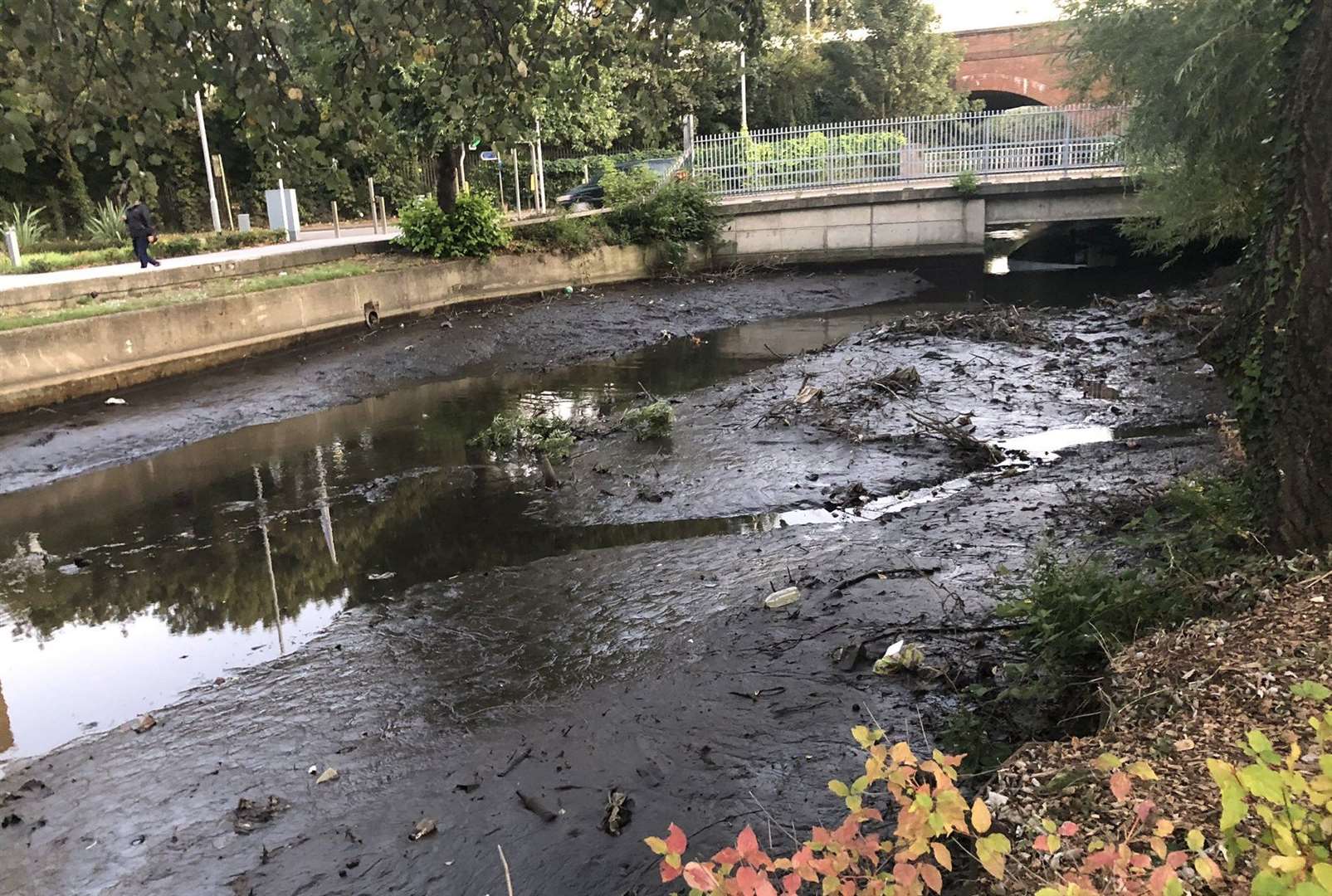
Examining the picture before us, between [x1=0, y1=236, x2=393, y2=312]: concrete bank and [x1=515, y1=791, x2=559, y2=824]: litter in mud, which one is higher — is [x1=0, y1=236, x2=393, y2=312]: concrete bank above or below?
above

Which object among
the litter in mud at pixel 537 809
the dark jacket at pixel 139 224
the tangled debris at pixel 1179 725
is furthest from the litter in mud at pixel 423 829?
the dark jacket at pixel 139 224

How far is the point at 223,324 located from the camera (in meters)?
14.8

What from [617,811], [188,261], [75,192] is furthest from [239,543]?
[75,192]

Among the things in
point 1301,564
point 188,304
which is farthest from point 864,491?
point 188,304

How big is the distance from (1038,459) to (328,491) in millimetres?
7058

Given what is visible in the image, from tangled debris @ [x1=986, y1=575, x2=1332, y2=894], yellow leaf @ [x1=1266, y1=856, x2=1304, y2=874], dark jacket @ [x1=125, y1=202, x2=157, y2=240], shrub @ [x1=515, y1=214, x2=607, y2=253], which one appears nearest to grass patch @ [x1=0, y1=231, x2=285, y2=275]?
dark jacket @ [x1=125, y1=202, x2=157, y2=240]

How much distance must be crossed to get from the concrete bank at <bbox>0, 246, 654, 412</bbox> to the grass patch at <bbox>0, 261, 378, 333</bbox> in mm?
147

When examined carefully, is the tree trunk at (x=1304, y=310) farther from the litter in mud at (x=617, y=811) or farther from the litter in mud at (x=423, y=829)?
the litter in mud at (x=423, y=829)

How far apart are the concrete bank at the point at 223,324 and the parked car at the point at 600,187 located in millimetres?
4311

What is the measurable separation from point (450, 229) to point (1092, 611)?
53.7ft

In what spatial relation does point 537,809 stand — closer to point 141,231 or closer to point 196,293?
point 196,293

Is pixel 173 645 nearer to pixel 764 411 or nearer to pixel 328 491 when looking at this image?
pixel 328 491

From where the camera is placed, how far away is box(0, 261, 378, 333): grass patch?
1284cm

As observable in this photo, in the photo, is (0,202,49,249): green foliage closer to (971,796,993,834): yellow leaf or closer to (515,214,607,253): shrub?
(515,214,607,253): shrub
